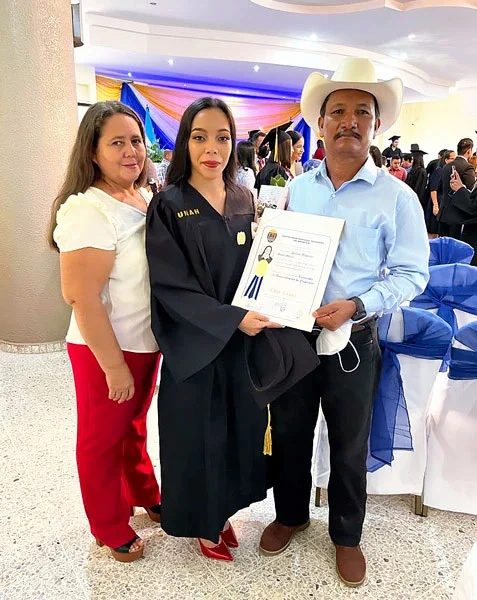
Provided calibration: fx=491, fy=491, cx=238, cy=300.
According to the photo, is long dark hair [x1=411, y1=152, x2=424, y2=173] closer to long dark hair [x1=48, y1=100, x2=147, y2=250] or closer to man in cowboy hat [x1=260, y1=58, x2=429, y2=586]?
man in cowboy hat [x1=260, y1=58, x2=429, y2=586]

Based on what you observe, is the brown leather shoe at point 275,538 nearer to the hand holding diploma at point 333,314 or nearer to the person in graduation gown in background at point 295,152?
the hand holding diploma at point 333,314

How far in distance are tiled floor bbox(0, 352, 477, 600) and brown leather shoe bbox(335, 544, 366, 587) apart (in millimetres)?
29

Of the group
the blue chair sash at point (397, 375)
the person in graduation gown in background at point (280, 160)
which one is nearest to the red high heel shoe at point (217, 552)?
the blue chair sash at point (397, 375)

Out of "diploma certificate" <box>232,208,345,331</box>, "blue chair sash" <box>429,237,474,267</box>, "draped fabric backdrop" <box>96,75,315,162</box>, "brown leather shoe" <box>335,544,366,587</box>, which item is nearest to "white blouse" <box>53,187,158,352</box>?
"diploma certificate" <box>232,208,345,331</box>

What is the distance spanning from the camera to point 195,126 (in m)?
1.33

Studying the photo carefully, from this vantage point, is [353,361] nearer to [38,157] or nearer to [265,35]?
[38,157]

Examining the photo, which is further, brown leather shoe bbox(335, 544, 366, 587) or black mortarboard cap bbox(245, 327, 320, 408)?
brown leather shoe bbox(335, 544, 366, 587)

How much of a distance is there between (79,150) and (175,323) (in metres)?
0.56

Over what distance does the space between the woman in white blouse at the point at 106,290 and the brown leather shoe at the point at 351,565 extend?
73 centimetres

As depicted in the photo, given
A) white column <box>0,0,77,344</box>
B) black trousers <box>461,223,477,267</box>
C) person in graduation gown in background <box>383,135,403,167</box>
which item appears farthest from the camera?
person in graduation gown in background <box>383,135,403,167</box>

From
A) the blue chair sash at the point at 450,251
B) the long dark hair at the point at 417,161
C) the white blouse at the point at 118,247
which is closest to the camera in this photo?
the white blouse at the point at 118,247

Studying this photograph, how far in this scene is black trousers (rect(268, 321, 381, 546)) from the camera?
146cm

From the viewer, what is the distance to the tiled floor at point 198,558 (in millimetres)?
1558

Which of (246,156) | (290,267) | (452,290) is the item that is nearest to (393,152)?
(246,156)
